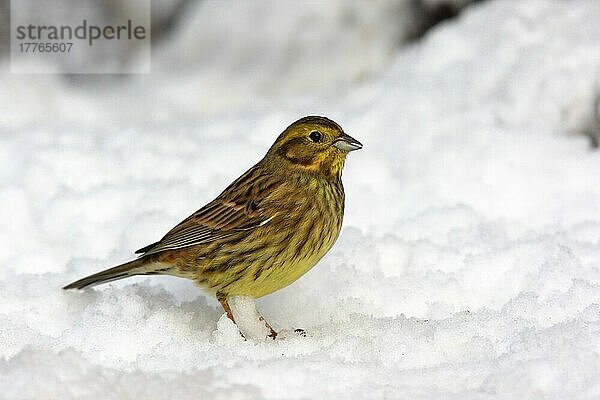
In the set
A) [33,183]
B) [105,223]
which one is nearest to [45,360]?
[105,223]

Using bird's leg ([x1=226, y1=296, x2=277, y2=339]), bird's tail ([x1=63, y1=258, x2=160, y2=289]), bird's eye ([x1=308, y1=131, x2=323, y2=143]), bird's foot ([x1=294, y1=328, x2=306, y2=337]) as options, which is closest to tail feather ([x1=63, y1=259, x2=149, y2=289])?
bird's tail ([x1=63, y1=258, x2=160, y2=289])

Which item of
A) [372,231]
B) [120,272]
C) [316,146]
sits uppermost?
[316,146]

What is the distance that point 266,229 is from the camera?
389 cm

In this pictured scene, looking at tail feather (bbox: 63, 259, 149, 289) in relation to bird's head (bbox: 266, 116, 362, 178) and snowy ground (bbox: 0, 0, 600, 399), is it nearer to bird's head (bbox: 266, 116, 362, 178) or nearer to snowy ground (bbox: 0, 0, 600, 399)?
snowy ground (bbox: 0, 0, 600, 399)

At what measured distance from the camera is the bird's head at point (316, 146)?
4.09 meters

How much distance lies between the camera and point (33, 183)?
18.2 ft

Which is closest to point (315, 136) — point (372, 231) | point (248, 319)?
point (248, 319)

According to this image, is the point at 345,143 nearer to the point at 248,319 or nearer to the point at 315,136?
the point at 315,136

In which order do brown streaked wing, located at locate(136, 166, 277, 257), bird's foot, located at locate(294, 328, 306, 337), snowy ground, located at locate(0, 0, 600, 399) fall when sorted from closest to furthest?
snowy ground, located at locate(0, 0, 600, 399) → bird's foot, located at locate(294, 328, 306, 337) → brown streaked wing, located at locate(136, 166, 277, 257)

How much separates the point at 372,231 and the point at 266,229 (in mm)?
1349

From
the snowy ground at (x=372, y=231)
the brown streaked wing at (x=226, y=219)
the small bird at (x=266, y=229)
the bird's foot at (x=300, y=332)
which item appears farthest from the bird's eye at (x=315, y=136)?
the bird's foot at (x=300, y=332)

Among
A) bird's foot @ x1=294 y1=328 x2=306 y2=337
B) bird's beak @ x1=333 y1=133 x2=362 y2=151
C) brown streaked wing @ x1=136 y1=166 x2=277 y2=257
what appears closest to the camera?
bird's foot @ x1=294 y1=328 x2=306 y2=337

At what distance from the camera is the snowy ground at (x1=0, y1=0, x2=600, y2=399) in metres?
3.20

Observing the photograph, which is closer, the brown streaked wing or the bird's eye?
the brown streaked wing
